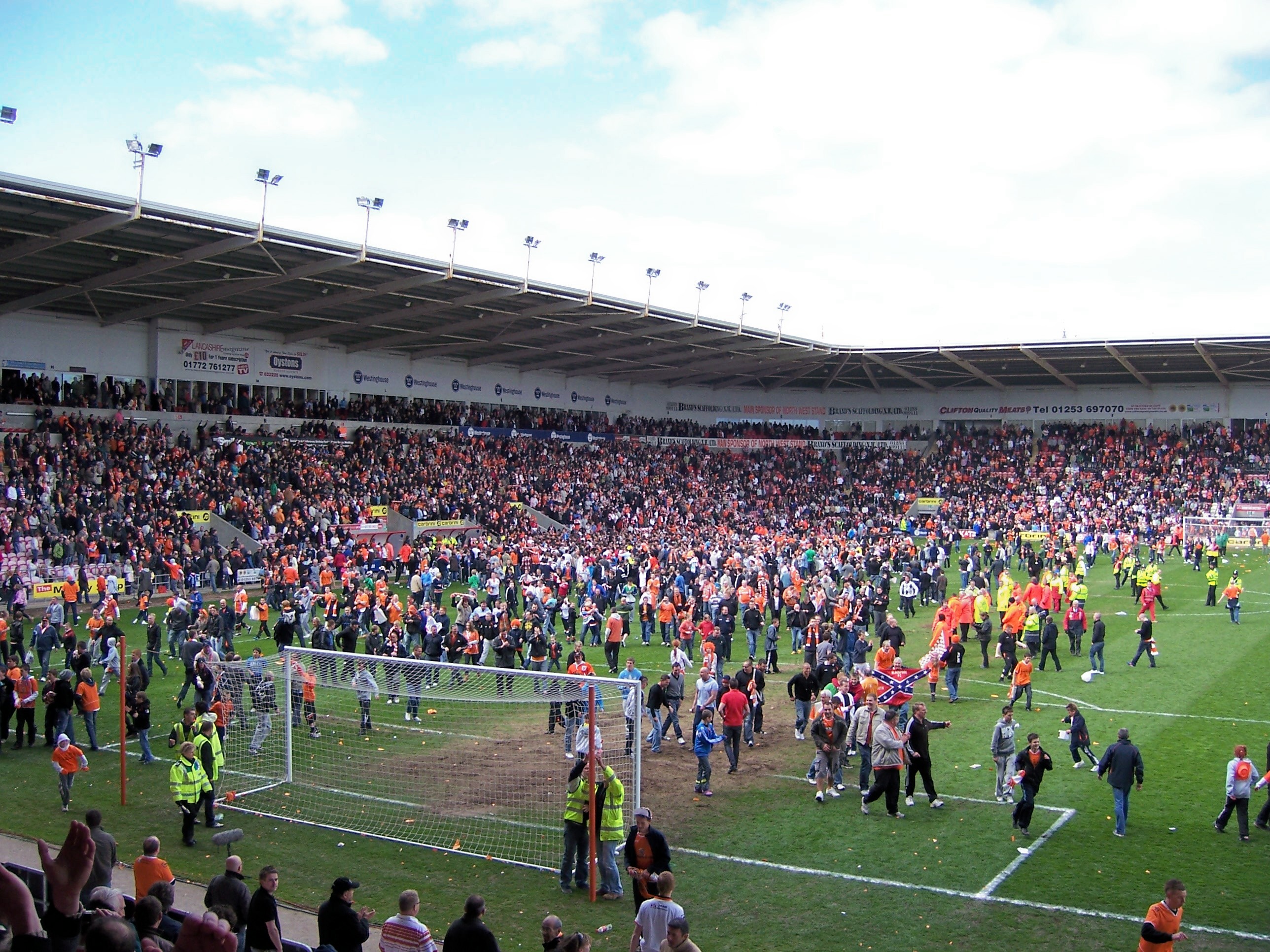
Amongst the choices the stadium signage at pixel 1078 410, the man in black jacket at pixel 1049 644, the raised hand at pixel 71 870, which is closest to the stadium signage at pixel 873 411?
the stadium signage at pixel 1078 410

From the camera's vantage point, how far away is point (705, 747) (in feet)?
42.0

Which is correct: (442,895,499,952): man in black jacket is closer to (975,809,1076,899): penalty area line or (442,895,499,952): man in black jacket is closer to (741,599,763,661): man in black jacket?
(975,809,1076,899): penalty area line

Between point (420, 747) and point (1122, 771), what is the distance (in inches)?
364

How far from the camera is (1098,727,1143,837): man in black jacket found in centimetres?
1133

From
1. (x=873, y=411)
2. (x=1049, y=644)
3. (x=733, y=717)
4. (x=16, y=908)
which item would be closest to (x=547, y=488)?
(x=873, y=411)

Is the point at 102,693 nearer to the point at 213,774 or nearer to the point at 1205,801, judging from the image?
the point at 213,774

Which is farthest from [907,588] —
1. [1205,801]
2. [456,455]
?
[456,455]

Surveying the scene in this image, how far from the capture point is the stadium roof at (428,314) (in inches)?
1099

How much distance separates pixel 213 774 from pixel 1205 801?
461 inches

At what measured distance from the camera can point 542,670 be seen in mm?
18078

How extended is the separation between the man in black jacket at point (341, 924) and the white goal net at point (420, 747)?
3886mm

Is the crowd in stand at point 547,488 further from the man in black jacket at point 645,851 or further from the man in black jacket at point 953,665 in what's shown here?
the man in black jacket at point 645,851

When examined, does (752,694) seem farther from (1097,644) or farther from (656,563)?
(656,563)

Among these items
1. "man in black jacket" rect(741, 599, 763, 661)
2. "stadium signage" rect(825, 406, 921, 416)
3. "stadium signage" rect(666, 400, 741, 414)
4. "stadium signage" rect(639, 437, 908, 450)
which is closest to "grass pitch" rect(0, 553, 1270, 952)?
"man in black jacket" rect(741, 599, 763, 661)
